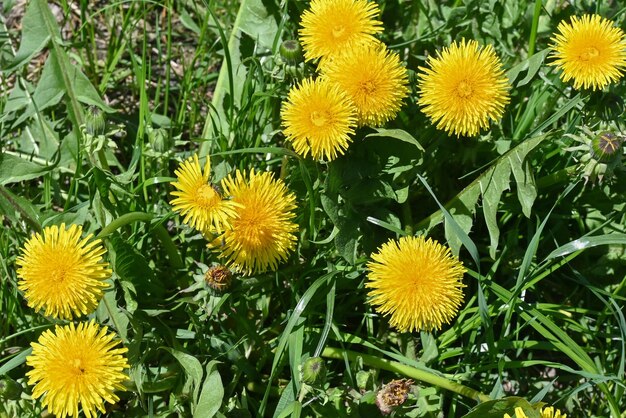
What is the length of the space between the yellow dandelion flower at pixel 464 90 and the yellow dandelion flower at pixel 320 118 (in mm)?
263

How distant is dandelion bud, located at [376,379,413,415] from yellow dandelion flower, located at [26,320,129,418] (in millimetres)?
707

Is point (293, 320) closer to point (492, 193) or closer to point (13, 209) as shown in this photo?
point (492, 193)

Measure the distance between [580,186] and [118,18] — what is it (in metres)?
2.08

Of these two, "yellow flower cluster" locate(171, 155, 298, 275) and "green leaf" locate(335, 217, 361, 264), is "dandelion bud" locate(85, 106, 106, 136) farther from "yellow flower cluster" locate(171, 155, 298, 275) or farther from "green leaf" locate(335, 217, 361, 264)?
Result: "green leaf" locate(335, 217, 361, 264)

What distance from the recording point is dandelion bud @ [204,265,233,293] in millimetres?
2055

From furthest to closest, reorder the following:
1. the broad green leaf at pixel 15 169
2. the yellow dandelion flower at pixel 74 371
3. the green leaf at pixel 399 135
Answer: the broad green leaf at pixel 15 169, the green leaf at pixel 399 135, the yellow dandelion flower at pixel 74 371

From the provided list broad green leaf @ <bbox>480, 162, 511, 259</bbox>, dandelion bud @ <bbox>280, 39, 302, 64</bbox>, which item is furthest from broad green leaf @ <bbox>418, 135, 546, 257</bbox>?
dandelion bud @ <bbox>280, 39, 302, 64</bbox>

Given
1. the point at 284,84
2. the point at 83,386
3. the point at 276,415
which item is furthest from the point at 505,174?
the point at 83,386

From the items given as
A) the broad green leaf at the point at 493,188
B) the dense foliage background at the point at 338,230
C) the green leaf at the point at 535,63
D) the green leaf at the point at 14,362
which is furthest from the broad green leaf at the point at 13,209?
the green leaf at the point at 535,63

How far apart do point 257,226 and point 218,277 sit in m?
0.18

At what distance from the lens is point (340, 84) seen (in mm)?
2096

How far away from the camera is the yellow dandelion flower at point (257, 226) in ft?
6.76

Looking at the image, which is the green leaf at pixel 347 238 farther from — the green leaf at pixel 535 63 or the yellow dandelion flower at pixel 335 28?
the green leaf at pixel 535 63

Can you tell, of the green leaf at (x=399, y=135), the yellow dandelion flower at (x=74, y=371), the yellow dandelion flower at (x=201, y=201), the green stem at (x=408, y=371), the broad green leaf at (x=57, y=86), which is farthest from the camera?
the broad green leaf at (x=57, y=86)
